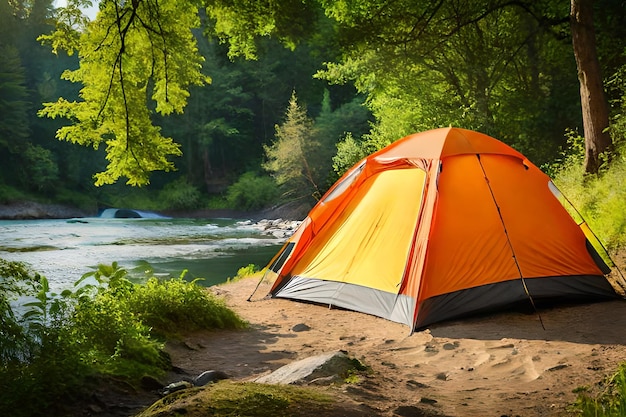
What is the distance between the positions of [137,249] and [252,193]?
2086 cm

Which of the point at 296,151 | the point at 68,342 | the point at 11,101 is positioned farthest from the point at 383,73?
the point at 11,101

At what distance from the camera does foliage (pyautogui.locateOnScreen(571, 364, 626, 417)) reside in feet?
9.42

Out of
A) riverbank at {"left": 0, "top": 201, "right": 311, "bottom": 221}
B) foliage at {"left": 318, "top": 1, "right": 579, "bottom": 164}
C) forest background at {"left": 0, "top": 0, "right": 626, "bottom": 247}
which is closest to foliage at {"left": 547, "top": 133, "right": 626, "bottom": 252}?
forest background at {"left": 0, "top": 0, "right": 626, "bottom": 247}

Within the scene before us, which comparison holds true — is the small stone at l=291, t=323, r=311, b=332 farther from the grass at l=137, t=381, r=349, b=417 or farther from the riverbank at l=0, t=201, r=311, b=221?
the riverbank at l=0, t=201, r=311, b=221

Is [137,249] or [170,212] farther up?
[137,249]

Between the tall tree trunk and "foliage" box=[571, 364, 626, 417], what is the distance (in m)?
6.35

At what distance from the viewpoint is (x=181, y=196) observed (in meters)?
41.9

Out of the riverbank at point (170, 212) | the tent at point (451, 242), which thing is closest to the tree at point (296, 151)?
the riverbank at point (170, 212)

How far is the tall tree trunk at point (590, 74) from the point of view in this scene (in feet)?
29.7

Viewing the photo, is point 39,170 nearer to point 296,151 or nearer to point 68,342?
point 296,151

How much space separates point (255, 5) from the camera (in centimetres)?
973

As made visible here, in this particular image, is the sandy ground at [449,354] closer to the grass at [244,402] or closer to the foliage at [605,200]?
the grass at [244,402]

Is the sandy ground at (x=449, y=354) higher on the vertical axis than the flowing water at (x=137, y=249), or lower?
higher

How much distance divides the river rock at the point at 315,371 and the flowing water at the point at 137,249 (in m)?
8.26
